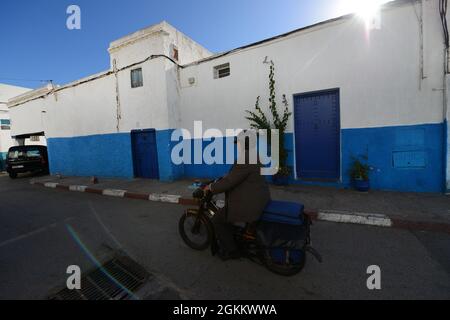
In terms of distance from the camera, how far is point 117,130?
31.7 feet

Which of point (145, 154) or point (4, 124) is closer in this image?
point (145, 154)

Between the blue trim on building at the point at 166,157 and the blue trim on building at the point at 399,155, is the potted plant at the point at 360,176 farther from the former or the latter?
the blue trim on building at the point at 166,157

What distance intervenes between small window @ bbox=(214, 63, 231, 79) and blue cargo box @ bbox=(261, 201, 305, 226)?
6.21 meters

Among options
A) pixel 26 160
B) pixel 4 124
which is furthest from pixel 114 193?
pixel 4 124

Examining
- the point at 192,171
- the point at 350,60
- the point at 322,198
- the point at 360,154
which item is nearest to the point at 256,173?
the point at 322,198

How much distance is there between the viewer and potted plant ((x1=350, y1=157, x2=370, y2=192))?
217 inches

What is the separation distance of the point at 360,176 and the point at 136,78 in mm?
8835

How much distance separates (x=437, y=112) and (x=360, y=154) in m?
1.81

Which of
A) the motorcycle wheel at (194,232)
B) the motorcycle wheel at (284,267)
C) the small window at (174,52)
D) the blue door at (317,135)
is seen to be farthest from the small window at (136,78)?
the motorcycle wheel at (284,267)

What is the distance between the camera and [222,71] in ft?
25.5

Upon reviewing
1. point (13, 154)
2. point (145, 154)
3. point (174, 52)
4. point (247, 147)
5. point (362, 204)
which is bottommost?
point (362, 204)

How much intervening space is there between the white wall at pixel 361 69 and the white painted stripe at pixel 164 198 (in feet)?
10.7

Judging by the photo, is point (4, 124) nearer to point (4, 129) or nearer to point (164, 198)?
point (4, 129)

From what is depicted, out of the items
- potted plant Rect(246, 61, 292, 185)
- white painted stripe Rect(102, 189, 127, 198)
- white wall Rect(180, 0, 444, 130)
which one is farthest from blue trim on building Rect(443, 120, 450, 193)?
white painted stripe Rect(102, 189, 127, 198)
